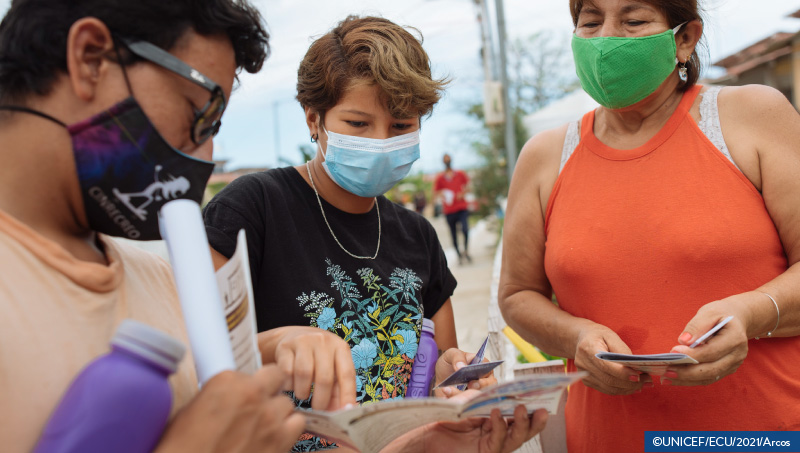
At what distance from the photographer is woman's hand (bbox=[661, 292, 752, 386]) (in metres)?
1.64

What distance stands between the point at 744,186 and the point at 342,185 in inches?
49.2

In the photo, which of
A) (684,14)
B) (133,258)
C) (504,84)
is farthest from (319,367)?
(504,84)

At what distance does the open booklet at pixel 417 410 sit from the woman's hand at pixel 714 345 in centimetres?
46

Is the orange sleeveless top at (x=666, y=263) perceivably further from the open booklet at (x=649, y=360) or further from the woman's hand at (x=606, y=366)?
the open booklet at (x=649, y=360)

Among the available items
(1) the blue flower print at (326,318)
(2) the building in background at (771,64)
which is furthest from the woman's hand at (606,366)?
(2) the building in background at (771,64)

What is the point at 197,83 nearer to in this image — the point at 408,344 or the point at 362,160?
the point at 362,160

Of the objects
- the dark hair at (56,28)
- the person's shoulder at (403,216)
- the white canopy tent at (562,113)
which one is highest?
the dark hair at (56,28)

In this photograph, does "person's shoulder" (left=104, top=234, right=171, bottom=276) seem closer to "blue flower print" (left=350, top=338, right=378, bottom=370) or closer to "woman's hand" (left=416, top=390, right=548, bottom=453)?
"blue flower print" (left=350, top=338, right=378, bottom=370)

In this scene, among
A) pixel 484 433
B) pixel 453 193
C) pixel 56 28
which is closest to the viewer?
pixel 56 28

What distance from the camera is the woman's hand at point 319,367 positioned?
132cm

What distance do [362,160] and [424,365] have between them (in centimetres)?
70

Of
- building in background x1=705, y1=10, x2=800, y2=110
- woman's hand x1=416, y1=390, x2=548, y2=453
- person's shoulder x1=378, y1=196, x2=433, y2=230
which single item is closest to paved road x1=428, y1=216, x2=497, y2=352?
person's shoulder x1=378, y1=196, x2=433, y2=230

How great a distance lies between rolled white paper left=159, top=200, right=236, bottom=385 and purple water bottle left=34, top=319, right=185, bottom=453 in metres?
0.13

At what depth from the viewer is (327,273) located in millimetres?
1876
